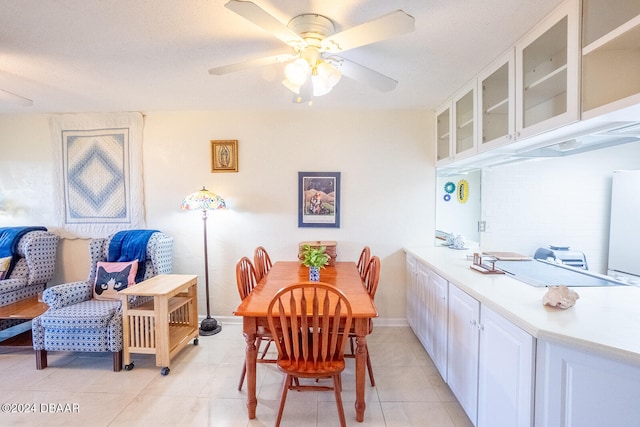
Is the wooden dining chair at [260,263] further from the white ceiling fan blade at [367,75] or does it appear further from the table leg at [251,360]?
the white ceiling fan blade at [367,75]

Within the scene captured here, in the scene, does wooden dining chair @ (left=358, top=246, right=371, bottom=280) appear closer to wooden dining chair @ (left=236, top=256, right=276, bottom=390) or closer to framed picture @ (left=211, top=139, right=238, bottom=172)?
wooden dining chair @ (left=236, top=256, right=276, bottom=390)

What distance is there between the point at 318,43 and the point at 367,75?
0.34 meters

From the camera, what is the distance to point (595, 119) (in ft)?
4.16

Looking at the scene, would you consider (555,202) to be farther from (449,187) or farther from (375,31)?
(375,31)

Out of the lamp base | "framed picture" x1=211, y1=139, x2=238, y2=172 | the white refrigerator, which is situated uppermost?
"framed picture" x1=211, y1=139, x2=238, y2=172

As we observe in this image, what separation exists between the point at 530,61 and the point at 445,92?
925mm

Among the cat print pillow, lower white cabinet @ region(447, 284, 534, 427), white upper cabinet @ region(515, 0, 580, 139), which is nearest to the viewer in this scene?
lower white cabinet @ region(447, 284, 534, 427)

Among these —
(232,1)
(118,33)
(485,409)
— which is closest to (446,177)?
(485,409)

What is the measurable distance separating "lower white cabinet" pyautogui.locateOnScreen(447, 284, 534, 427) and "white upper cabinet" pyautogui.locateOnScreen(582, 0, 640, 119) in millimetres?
1039

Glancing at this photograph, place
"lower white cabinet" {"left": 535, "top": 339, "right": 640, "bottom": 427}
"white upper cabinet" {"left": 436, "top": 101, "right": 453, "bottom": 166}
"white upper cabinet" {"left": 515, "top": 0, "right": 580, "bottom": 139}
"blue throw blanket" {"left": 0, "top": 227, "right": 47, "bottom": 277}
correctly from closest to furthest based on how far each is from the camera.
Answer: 1. "lower white cabinet" {"left": 535, "top": 339, "right": 640, "bottom": 427}
2. "white upper cabinet" {"left": 515, "top": 0, "right": 580, "bottom": 139}
3. "white upper cabinet" {"left": 436, "top": 101, "right": 453, "bottom": 166}
4. "blue throw blanket" {"left": 0, "top": 227, "right": 47, "bottom": 277}

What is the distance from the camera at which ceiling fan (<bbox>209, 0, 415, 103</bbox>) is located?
1.21 metres

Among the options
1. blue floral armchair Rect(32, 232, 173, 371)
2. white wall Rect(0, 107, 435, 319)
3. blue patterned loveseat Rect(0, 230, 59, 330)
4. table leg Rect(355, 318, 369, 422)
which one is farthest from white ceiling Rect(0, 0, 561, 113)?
blue floral armchair Rect(32, 232, 173, 371)

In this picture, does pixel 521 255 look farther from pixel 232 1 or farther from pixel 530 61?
pixel 232 1

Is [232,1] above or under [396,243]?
above
